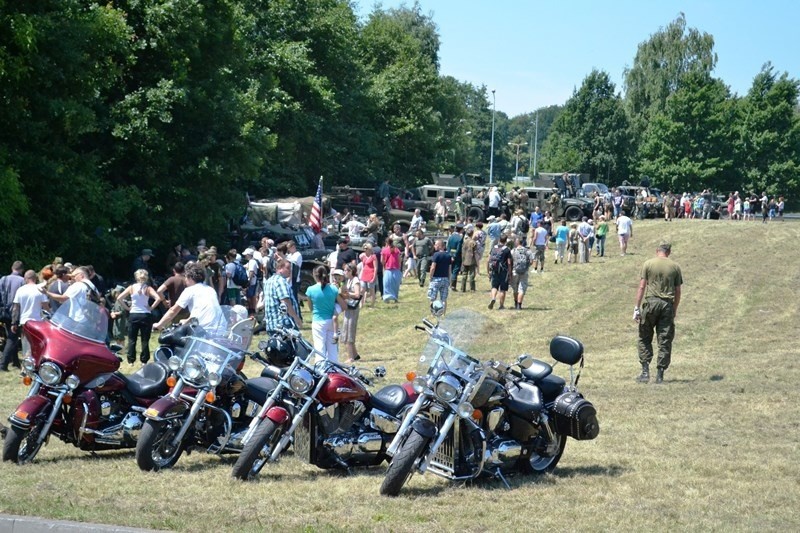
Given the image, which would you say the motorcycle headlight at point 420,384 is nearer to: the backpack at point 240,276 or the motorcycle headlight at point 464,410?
the motorcycle headlight at point 464,410

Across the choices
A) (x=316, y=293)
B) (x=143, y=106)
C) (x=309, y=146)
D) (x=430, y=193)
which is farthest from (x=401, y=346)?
(x=309, y=146)

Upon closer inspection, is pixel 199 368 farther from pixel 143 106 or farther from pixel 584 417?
pixel 143 106

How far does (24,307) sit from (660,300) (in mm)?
8937

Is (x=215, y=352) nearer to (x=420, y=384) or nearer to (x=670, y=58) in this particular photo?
(x=420, y=384)

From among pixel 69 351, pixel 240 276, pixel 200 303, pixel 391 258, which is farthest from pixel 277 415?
pixel 391 258

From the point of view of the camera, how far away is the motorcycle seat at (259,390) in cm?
912

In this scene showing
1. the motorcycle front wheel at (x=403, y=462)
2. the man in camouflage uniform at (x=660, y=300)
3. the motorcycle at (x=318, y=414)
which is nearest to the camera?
the motorcycle front wheel at (x=403, y=462)

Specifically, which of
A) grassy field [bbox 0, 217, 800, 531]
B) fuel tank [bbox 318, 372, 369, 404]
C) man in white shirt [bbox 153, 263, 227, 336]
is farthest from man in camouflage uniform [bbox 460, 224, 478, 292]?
fuel tank [bbox 318, 372, 369, 404]

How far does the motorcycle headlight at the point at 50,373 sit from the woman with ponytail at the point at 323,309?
504cm

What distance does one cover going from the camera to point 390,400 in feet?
29.3

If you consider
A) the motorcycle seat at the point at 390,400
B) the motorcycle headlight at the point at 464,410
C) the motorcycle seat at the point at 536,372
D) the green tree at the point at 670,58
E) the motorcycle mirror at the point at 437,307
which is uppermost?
the green tree at the point at 670,58

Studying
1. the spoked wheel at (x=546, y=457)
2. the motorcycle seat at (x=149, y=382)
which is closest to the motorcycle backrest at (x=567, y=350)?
the spoked wheel at (x=546, y=457)

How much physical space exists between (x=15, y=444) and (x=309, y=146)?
156 ft

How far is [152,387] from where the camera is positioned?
9234mm
